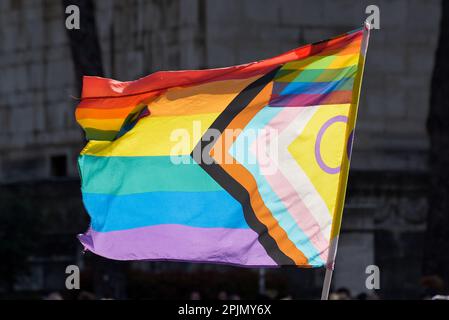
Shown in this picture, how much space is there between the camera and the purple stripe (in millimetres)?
10461

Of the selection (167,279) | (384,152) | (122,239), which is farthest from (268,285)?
(122,239)

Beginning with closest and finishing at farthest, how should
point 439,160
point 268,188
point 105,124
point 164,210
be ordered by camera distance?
point 268,188 → point 164,210 → point 105,124 → point 439,160

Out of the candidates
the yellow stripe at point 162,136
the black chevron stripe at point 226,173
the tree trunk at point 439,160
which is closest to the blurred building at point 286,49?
the tree trunk at point 439,160

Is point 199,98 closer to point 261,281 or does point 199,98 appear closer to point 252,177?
point 252,177

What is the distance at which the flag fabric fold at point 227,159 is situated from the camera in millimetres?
10383

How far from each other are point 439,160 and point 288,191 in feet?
36.5

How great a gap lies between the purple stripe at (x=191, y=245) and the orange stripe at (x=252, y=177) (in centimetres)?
14

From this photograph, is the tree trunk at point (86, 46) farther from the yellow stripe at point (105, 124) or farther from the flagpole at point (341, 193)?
the flagpole at point (341, 193)

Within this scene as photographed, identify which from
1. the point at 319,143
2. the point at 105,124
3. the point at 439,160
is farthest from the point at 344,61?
the point at 439,160

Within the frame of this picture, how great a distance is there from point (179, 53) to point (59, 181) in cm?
336

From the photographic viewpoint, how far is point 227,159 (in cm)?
1073
